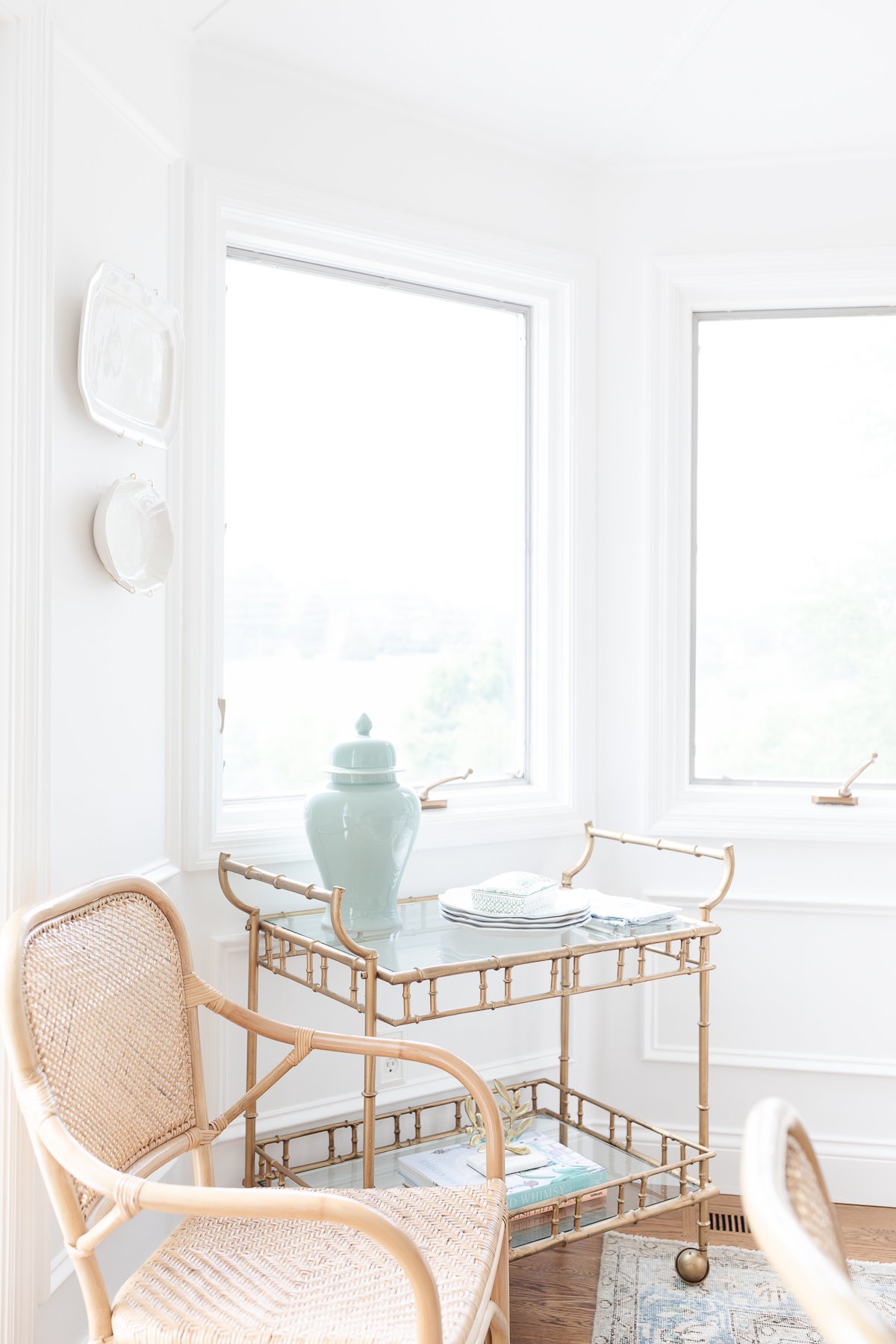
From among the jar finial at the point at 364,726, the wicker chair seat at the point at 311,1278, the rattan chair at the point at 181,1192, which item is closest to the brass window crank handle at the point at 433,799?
the jar finial at the point at 364,726

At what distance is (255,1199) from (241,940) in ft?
3.42

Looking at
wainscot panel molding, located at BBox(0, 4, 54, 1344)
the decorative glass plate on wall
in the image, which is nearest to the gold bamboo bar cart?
wainscot panel molding, located at BBox(0, 4, 54, 1344)

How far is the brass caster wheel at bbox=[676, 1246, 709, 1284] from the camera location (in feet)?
7.35

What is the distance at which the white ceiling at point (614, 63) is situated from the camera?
7.13ft

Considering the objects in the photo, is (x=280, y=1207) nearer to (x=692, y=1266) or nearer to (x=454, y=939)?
(x=454, y=939)

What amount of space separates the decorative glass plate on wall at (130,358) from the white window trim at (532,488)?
0.19m

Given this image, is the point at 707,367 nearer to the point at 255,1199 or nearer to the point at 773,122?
the point at 773,122

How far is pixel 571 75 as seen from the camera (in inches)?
94.3

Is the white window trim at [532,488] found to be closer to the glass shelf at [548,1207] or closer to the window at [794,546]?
the window at [794,546]

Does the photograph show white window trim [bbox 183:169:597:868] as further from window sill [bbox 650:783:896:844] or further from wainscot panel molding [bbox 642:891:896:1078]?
wainscot panel molding [bbox 642:891:896:1078]

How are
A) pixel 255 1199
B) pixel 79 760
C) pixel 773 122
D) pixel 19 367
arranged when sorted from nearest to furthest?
1. pixel 255 1199
2. pixel 19 367
3. pixel 79 760
4. pixel 773 122

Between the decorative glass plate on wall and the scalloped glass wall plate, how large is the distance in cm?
10

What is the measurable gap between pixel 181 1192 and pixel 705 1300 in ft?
4.53

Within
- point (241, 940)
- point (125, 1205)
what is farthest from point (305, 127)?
point (125, 1205)
